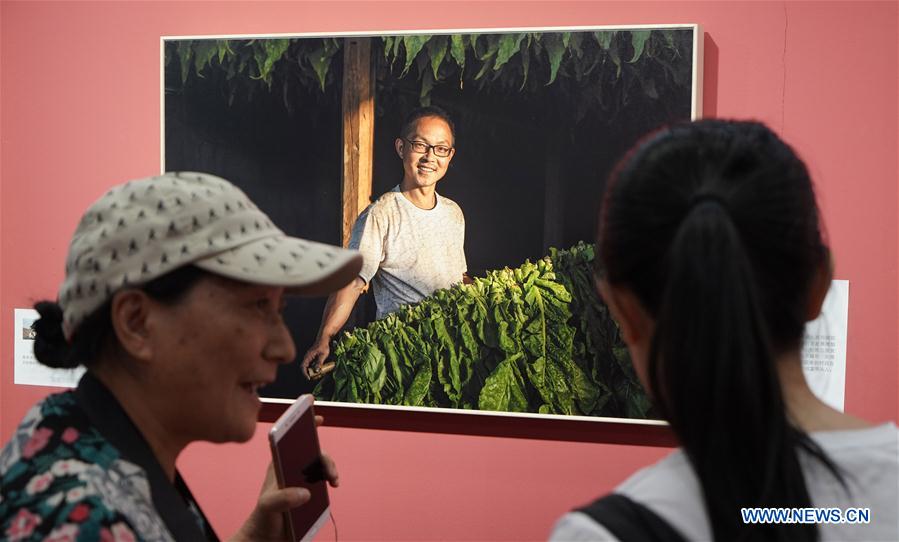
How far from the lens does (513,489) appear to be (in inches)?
102

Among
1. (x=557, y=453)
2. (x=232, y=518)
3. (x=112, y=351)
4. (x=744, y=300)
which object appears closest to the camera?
(x=744, y=300)

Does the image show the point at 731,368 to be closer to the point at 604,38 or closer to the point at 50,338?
the point at 50,338

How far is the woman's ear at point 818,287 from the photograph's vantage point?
2.50 ft

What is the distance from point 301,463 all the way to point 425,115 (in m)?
1.26

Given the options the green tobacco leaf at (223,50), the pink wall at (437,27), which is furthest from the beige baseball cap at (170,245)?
the green tobacco leaf at (223,50)

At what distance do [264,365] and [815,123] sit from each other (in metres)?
1.75

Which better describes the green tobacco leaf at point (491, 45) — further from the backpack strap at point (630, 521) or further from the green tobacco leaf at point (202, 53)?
the backpack strap at point (630, 521)

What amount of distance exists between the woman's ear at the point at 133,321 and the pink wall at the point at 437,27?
1.33 meters

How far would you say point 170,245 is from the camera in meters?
1.06

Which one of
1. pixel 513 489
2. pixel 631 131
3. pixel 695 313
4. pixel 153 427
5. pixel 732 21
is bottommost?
pixel 513 489

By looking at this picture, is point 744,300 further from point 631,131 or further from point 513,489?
point 513,489

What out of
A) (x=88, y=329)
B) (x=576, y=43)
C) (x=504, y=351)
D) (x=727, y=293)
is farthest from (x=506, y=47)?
(x=727, y=293)

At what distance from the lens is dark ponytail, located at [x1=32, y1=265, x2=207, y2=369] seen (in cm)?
109

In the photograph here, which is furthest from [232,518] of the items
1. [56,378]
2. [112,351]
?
[112,351]
